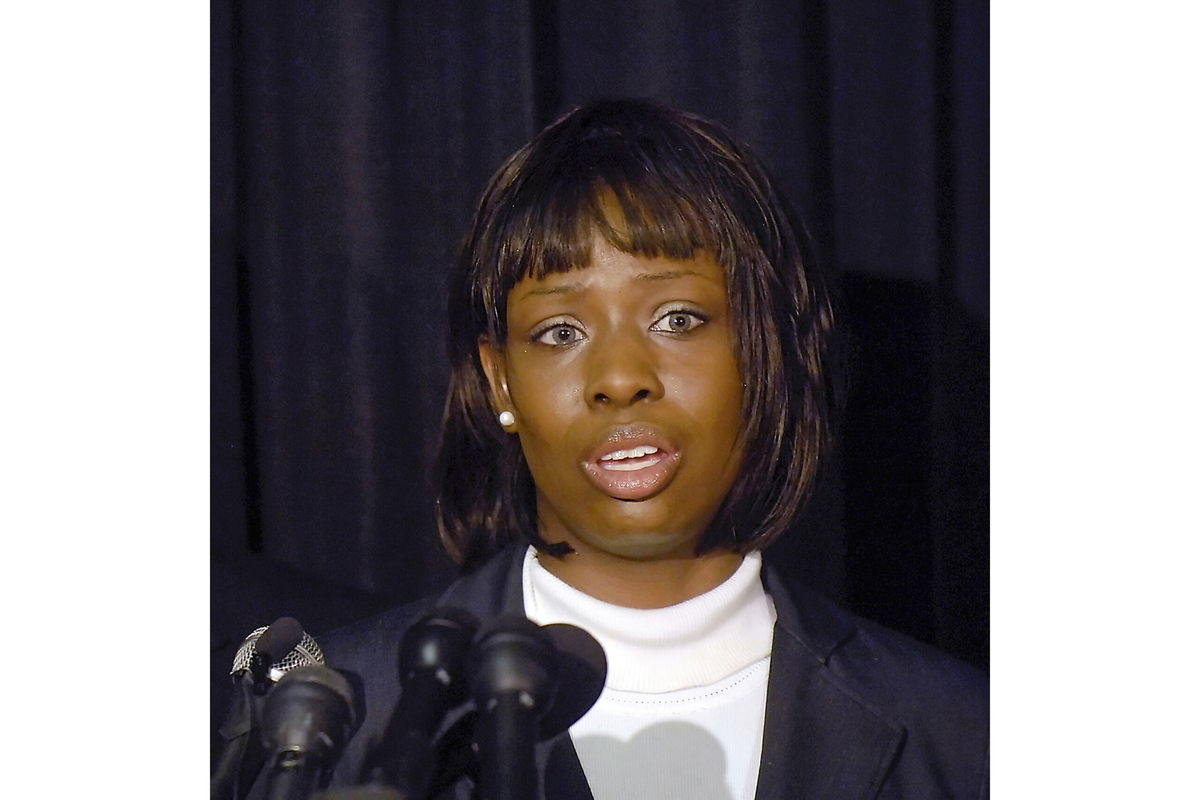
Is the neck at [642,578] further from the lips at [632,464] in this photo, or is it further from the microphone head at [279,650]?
the microphone head at [279,650]

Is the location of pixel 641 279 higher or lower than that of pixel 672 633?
higher

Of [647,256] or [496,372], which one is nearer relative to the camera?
[647,256]

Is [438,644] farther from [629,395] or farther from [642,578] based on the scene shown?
[629,395]

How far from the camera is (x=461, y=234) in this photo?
7.09 feet

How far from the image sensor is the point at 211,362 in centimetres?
223

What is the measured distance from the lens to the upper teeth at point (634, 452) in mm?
2053

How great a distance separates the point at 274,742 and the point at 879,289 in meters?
1.08

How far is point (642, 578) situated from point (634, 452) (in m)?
0.18

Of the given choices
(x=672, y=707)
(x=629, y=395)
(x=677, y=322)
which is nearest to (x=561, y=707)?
(x=672, y=707)

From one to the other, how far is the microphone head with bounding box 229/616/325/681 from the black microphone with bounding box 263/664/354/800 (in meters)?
0.02

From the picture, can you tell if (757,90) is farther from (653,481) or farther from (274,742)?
(274,742)
